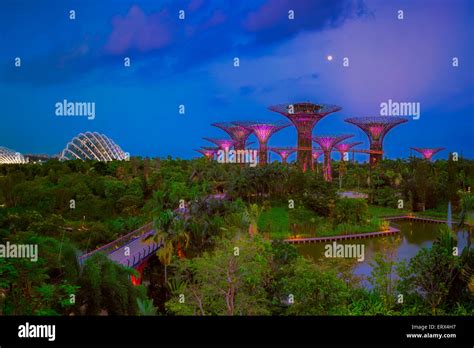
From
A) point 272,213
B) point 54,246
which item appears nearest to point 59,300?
point 54,246

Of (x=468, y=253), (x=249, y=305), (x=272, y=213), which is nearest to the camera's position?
(x=249, y=305)

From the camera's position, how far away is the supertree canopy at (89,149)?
4916cm

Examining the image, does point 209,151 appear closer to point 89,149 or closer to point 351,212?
point 89,149

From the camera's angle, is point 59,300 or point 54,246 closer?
point 59,300

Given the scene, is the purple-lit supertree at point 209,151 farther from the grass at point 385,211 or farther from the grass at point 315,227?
the grass at point 315,227

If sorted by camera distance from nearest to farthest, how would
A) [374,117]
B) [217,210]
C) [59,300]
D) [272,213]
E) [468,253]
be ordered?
[59,300]
[468,253]
[217,210]
[272,213]
[374,117]

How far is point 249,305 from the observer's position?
8172 mm

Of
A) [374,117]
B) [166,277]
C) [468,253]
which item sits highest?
[374,117]

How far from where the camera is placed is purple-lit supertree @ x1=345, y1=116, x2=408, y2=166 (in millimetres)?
37906

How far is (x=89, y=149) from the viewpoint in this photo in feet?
167

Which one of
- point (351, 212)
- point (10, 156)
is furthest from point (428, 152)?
point (10, 156)

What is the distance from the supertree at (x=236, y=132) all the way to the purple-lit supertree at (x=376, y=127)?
28.0 feet
